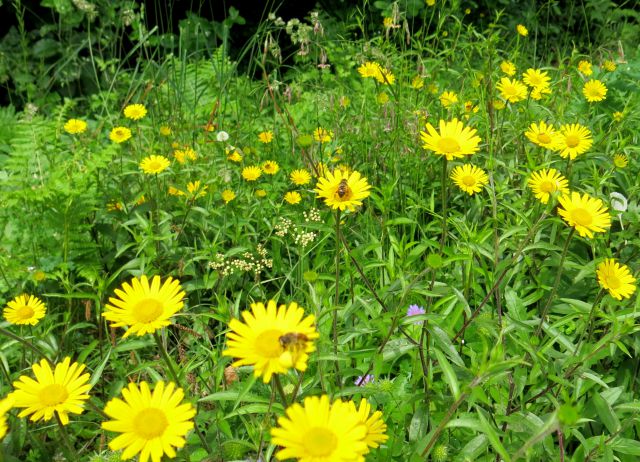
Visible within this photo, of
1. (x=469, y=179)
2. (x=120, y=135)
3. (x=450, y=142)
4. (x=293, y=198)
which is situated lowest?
(x=293, y=198)

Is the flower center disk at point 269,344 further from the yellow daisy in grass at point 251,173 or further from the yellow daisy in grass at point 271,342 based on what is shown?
the yellow daisy in grass at point 251,173

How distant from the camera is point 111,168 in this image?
2.38 m

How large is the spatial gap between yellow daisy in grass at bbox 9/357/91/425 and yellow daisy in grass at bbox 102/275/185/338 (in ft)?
0.33

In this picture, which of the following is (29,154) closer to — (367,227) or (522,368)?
(367,227)

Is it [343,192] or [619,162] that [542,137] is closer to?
[619,162]

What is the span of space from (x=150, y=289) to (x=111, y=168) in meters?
1.52

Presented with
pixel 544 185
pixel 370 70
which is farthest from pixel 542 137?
pixel 370 70

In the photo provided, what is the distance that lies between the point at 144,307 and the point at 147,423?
22cm

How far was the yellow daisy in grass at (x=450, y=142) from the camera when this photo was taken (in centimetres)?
125

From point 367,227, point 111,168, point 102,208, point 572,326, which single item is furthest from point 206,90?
point 572,326

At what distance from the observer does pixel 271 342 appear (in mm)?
799

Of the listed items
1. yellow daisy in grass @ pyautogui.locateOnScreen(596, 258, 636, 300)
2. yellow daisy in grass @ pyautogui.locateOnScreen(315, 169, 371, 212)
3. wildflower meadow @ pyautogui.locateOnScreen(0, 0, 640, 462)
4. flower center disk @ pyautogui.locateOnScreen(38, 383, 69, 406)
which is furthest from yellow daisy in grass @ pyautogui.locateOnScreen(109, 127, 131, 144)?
yellow daisy in grass @ pyautogui.locateOnScreen(596, 258, 636, 300)

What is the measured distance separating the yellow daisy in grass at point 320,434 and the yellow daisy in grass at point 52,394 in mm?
375

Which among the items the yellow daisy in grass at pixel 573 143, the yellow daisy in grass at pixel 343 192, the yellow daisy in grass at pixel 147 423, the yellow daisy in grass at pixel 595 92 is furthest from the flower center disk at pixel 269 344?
the yellow daisy in grass at pixel 595 92
